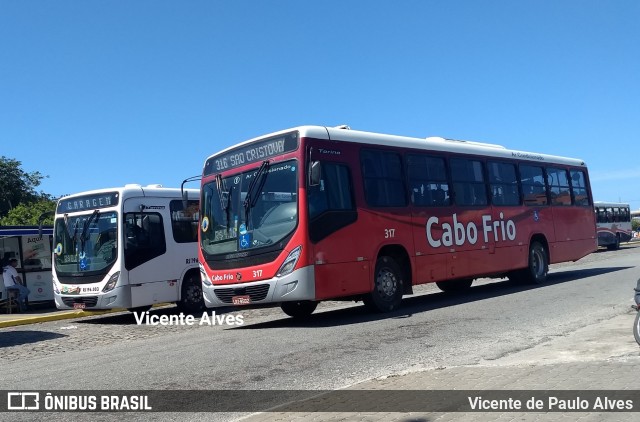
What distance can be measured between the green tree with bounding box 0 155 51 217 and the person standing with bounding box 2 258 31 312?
4023 centimetres

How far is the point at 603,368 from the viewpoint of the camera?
6844 millimetres

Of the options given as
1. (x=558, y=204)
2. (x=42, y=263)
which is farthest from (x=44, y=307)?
(x=558, y=204)

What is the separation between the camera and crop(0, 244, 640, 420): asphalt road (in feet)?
25.9

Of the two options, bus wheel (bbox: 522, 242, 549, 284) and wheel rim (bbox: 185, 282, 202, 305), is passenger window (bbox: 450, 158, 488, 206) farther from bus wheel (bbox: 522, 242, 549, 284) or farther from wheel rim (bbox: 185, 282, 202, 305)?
wheel rim (bbox: 185, 282, 202, 305)

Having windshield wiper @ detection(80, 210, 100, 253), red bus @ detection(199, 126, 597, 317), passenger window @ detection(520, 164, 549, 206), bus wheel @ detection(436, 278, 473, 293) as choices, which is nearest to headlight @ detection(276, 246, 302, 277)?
red bus @ detection(199, 126, 597, 317)

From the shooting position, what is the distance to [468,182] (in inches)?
625

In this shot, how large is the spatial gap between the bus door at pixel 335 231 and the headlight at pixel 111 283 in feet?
19.3

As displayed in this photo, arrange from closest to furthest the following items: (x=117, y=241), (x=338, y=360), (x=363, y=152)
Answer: (x=338, y=360), (x=363, y=152), (x=117, y=241)

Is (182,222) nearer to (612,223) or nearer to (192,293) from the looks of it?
(192,293)

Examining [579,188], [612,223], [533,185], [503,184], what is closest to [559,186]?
[579,188]

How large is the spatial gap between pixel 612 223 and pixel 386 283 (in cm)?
3495

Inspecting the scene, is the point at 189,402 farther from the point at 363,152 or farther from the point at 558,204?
the point at 558,204

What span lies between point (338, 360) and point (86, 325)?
9.53 metres

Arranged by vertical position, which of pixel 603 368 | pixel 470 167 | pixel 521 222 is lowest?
pixel 603 368
